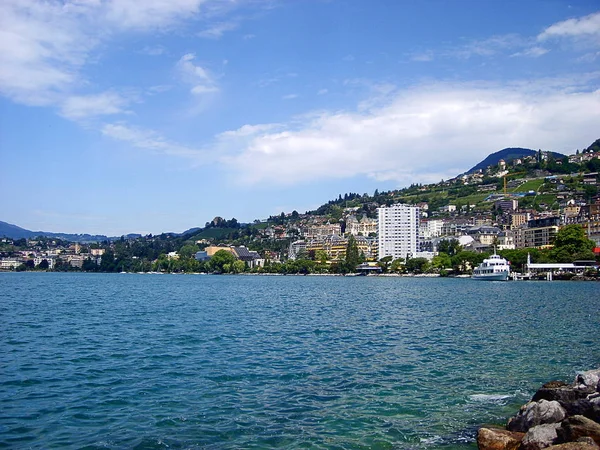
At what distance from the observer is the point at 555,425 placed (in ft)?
42.8

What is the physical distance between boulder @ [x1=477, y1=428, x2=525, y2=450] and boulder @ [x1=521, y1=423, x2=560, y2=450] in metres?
0.36

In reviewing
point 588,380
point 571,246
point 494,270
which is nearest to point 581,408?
point 588,380

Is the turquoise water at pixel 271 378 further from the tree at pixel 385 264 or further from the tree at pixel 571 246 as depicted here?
the tree at pixel 385 264

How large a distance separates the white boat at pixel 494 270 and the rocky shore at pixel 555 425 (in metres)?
116

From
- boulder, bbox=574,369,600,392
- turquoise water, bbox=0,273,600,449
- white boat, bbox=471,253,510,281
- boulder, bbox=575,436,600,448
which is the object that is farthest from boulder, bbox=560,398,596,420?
white boat, bbox=471,253,510,281

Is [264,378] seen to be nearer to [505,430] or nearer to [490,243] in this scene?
[505,430]

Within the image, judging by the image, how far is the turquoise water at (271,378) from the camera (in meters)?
14.6

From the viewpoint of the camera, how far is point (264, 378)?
20875 mm

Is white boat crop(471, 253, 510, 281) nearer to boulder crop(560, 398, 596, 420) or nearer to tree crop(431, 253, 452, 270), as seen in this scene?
tree crop(431, 253, 452, 270)

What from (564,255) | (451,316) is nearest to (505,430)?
(451,316)

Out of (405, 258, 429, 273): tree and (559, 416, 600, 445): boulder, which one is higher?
(405, 258, 429, 273): tree

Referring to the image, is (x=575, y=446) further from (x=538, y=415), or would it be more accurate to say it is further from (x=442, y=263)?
(x=442, y=263)

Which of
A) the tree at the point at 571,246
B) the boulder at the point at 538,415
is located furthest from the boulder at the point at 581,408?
the tree at the point at 571,246

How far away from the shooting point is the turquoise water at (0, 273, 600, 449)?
14625 mm
